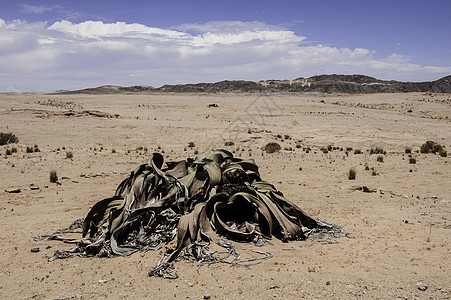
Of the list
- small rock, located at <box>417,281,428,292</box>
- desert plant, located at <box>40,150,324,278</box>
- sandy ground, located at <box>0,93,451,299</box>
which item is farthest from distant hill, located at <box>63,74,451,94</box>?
small rock, located at <box>417,281,428,292</box>

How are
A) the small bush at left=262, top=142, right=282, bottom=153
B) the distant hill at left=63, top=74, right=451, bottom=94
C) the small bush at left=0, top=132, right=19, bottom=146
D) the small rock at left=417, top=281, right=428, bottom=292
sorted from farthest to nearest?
the distant hill at left=63, top=74, right=451, bottom=94 → the small bush at left=262, top=142, right=282, bottom=153 → the small bush at left=0, top=132, right=19, bottom=146 → the small rock at left=417, top=281, right=428, bottom=292

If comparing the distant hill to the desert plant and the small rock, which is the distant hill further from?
the small rock

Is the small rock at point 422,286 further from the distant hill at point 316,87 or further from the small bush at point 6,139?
the distant hill at point 316,87

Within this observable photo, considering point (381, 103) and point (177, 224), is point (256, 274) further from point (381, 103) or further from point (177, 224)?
point (381, 103)

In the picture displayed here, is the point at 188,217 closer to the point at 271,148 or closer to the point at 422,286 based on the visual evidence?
the point at 422,286

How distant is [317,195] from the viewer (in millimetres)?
8117

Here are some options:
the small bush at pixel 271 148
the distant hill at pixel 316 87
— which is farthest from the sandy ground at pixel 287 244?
the distant hill at pixel 316 87

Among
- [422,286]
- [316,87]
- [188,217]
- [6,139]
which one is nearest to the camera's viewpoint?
[422,286]

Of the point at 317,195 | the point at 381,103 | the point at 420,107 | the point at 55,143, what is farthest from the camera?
the point at 381,103

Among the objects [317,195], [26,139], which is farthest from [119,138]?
[317,195]

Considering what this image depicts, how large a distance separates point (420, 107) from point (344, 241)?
4476cm

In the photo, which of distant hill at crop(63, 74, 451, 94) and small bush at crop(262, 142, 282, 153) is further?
distant hill at crop(63, 74, 451, 94)

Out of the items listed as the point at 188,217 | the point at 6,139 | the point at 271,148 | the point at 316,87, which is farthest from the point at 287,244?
the point at 316,87

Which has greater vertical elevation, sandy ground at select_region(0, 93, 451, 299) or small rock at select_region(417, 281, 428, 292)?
small rock at select_region(417, 281, 428, 292)
